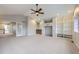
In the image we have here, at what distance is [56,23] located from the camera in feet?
26.4

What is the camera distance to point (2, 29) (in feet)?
25.0

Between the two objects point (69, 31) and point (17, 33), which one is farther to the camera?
point (17, 33)

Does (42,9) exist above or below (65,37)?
above

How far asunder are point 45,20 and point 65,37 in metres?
1.79

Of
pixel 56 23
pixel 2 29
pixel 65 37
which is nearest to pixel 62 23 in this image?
pixel 56 23
